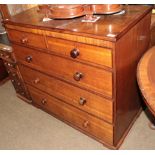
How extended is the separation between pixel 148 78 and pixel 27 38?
0.96 metres

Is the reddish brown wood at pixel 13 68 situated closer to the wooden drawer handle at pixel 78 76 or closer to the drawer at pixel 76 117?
the drawer at pixel 76 117

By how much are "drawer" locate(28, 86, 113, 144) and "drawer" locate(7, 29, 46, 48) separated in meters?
0.53

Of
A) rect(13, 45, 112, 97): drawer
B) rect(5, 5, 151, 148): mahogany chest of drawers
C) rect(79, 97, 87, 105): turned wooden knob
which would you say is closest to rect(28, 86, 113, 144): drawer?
rect(5, 5, 151, 148): mahogany chest of drawers

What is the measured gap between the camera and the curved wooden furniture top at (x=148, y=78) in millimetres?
801

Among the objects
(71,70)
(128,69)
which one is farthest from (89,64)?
(128,69)

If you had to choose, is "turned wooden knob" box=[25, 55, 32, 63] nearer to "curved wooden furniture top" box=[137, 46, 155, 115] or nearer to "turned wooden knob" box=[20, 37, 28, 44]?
"turned wooden knob" box=[20, 37, 28, 44]

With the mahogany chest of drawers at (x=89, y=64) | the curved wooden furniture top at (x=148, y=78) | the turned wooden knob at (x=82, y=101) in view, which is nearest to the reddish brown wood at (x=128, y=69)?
the mahogany chest of drawers at (x=89, y=64)

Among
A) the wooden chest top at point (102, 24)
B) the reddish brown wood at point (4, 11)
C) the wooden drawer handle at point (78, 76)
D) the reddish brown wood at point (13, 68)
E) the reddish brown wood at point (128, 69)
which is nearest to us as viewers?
the wooden chest top at point (102, 24)

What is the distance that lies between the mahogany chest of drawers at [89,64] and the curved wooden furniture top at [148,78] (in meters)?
0.14

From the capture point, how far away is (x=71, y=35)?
3.76 ft

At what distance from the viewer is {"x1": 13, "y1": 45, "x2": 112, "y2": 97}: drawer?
120cm

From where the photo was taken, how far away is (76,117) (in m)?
1.65
